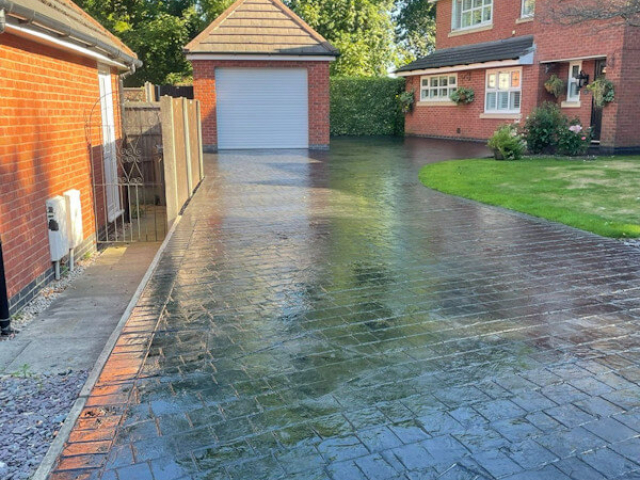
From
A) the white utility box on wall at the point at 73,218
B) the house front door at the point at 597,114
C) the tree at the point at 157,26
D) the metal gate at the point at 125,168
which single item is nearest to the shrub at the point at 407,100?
the tree at the point at 157,26

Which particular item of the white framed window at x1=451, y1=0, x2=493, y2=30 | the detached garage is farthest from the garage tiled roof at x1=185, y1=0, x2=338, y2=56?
the white framed window at x1=451, y1=0, x2=493, y2=30

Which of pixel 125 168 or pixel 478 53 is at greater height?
pixel 478 53

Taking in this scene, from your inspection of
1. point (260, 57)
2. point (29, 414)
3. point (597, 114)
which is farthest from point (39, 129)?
point (597, 114)

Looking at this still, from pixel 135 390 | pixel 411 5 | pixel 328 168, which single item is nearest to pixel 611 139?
pixel 328 168

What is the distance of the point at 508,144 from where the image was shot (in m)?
16.5

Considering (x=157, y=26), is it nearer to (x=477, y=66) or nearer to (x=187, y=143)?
(x=477, y=66)

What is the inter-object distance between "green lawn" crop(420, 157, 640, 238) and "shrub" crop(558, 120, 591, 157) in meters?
0.69

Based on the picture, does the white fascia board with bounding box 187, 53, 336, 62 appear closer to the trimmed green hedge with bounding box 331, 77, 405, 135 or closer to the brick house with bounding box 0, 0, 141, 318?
the trimmed green hedge with bounding box 331, 77, 405, 135

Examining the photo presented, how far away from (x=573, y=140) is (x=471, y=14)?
11502 mm

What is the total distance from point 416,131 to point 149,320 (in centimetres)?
2525

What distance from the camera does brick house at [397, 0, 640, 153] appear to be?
1803 cm

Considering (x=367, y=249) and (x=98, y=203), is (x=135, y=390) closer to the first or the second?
(x=367, y=249)

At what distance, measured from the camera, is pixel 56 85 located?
7.96m

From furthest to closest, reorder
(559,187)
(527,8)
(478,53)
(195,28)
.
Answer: (195,28) → (478,53) → (527,8) → (559,187)
